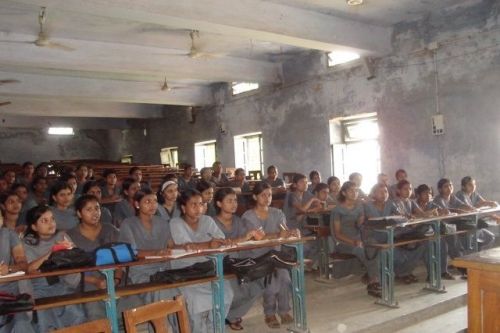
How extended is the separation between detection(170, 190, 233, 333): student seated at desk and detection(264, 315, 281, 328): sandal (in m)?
0.50

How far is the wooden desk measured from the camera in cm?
207

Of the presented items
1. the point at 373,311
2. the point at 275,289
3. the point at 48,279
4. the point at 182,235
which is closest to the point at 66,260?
the point at 48,279

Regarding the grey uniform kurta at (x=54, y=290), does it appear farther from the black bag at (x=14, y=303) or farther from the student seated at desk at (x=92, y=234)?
the black bag at (x=14, y=303)

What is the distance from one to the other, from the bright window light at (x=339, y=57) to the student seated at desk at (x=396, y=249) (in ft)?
12.8

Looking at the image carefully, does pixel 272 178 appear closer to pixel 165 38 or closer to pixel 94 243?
pixel 165 38

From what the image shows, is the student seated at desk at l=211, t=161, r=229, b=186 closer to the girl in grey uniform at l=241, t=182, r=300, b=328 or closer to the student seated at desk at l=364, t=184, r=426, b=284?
the student seated at desk at l=364, t=184, r=426, b=284

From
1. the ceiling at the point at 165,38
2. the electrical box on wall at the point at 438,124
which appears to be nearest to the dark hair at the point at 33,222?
the ceiling at the point at 165,38

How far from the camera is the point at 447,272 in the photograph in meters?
5.78

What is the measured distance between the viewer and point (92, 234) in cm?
382

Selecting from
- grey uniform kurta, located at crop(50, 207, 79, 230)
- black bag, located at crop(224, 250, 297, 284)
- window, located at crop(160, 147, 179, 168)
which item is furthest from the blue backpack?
window, located at crop(160, 147, 179, 168)

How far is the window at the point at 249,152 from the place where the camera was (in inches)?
444

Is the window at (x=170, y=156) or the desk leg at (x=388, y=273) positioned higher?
the window at (x=170, y=156)

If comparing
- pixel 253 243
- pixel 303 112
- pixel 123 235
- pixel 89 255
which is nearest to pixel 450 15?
pixel 303 112

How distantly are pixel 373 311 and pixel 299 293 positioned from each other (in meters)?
1.10
